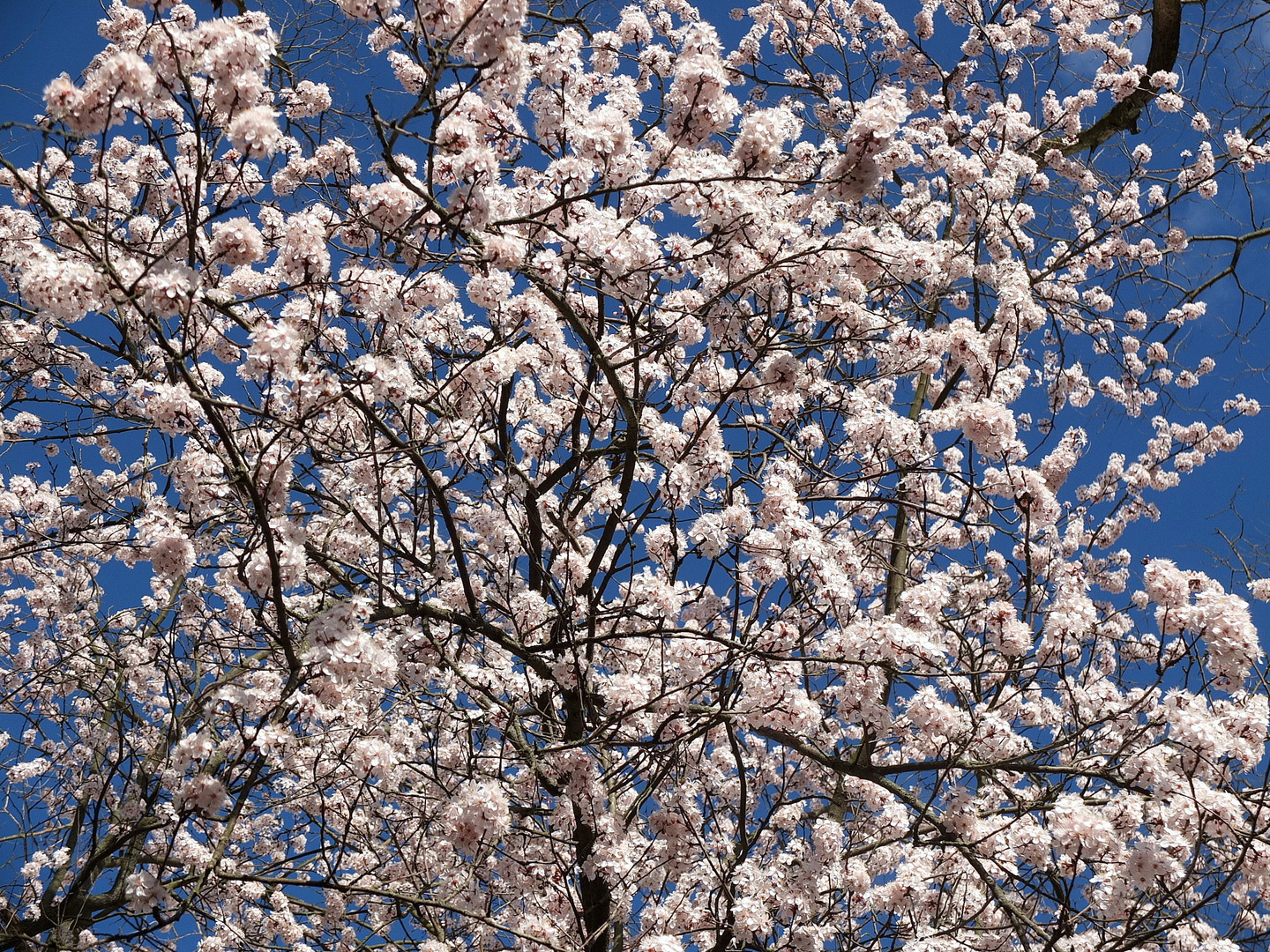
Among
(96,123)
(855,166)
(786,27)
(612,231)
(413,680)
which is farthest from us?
(786,27)

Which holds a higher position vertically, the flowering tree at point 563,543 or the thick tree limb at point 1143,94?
the thick tree limb at point 1143,94

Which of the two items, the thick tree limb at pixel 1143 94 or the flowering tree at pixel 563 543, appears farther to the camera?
the thick tree limb at pixel 1143 94

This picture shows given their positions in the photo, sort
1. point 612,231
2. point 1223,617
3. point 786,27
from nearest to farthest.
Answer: point 1223,617, point 612,231, point 786,27

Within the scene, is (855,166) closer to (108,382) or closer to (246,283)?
(246,283)

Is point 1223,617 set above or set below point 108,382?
below

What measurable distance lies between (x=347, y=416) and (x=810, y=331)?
2.87 meters

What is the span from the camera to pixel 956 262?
6668 millimetres

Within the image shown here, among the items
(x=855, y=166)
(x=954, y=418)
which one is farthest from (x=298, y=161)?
(x=954, y=418)

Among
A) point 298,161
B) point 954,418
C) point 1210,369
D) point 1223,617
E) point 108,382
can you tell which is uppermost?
point 1210,369

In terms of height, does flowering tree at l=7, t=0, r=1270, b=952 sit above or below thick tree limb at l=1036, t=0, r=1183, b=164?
below

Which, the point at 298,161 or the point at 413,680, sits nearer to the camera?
the point at 413,680

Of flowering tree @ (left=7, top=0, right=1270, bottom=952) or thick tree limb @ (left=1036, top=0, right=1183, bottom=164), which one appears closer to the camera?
flowering tree @ (left=7, top=0, right=1270, bottom=952)

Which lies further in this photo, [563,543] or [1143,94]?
[1143,94]

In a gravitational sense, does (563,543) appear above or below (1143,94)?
below
